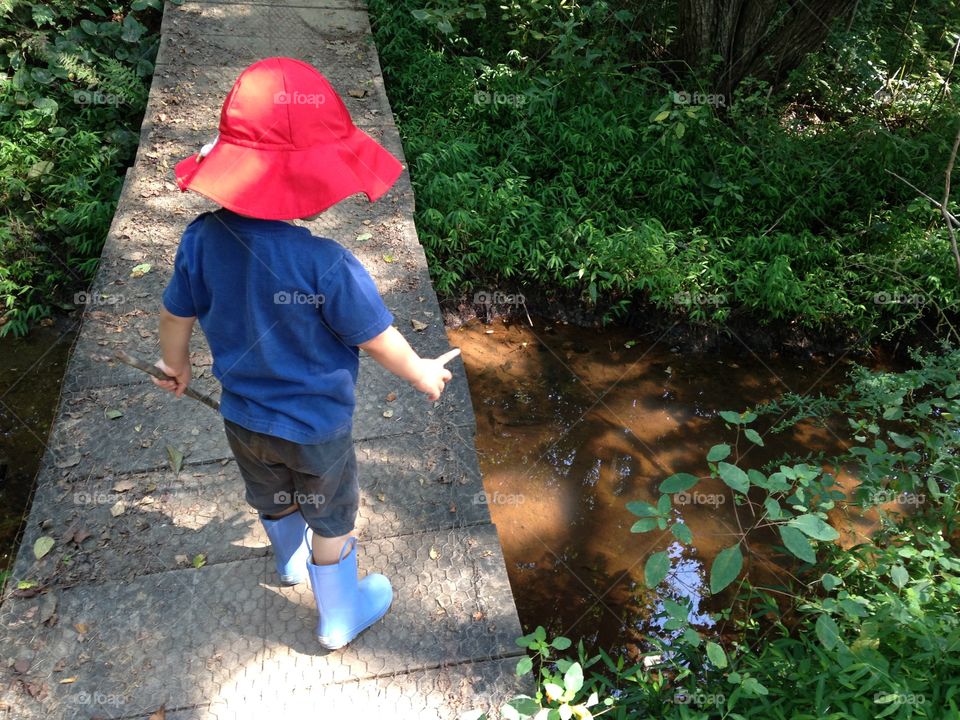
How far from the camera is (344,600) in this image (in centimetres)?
234

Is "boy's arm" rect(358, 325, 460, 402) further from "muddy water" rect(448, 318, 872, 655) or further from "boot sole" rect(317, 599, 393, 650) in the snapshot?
"muddy water" rect(448, 318, 872, 655)

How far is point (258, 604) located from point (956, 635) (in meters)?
2.12

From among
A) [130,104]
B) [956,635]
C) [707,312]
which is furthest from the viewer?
[130,104]

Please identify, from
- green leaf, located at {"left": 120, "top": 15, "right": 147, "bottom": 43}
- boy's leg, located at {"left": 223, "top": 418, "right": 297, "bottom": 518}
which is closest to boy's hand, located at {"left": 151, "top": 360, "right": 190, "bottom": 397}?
boy's leg, located at {"left": 223, "top": 418, "right": 297, "bottom": 518}

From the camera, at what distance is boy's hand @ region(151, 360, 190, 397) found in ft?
6.95

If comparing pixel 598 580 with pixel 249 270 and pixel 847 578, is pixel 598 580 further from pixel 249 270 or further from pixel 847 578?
pixel 249 270

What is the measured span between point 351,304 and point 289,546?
104cm

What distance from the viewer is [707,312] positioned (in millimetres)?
4445

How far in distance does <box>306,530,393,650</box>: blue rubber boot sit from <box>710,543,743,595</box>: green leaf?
1.08m

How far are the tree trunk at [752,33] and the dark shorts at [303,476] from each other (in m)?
4.74

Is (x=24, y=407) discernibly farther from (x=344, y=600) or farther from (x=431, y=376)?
(x=431, y=376)

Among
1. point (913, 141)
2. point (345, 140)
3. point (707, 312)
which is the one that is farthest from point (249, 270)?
point (913, 141)

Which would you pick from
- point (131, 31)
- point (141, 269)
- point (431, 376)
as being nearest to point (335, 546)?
point (431, 376)

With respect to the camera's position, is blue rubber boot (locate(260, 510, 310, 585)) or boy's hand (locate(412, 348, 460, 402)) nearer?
boy's hand (locate(412, 348, 460, 402))
